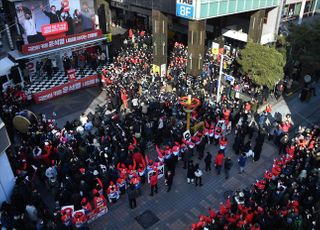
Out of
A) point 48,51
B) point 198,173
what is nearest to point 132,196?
point 198,173

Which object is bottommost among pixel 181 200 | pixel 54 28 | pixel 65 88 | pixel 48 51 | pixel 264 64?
pixel 181 200

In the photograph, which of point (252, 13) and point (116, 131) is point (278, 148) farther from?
point (252, 13)

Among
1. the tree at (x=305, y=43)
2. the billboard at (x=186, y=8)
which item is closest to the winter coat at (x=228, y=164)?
the billboard at (x=186, y=8)

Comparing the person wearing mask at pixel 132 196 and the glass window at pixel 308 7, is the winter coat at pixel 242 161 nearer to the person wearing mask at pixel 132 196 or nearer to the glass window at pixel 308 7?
the person wearing mask at pixel 132 196

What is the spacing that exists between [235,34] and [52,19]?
1448 cm

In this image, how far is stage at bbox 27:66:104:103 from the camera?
21.4m

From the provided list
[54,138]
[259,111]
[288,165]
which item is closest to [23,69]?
[54,138]

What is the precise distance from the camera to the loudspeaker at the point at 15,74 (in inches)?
826

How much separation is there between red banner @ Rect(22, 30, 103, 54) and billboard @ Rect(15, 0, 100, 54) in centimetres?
14

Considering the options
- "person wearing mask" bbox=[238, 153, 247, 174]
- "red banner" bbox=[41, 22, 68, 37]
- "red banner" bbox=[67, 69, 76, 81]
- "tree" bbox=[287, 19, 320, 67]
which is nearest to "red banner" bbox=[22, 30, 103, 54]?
"red banner" bbox=[41, 22, 68, 37]

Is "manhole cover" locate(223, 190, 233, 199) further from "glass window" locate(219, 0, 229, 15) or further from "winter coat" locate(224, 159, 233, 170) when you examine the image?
"glass window" locate(219, 0, 229, 15)

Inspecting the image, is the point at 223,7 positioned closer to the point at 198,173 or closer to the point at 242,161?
the point at 242,161

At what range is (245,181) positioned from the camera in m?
14.6

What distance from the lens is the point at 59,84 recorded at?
74.8 feet
